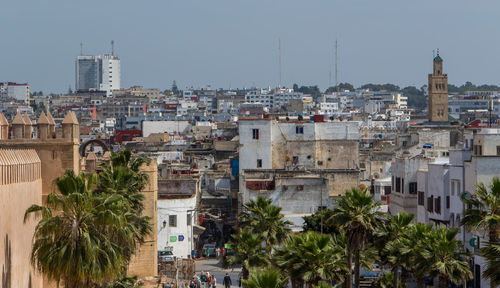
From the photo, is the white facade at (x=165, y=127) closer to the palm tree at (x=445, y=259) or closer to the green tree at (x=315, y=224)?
the green tree at (x=315, y=224)

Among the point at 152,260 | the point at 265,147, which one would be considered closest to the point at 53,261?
the point at 152,260

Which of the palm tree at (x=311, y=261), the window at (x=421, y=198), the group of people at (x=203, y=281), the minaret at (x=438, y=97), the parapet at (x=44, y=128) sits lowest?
the group of people at (x=203, y=281)

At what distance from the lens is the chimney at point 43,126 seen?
38.8 m

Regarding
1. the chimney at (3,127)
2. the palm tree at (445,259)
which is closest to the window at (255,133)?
the chimney at (3,127)

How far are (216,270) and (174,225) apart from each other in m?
4.77

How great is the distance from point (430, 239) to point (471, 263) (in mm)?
11619

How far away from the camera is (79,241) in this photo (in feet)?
98.2

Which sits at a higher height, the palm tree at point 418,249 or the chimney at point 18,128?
the chimney at point 18,128

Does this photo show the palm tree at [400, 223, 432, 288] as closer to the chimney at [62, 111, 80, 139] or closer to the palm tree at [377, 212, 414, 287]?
the palm tree at [377, 212, 414, 287]

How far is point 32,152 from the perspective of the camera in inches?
1491

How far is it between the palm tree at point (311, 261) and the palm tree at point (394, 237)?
7.95 ft

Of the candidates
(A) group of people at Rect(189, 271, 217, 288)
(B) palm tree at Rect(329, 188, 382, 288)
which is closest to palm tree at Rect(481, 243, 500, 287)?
(B) palm tree at Rect(329, 188, 382, 288)

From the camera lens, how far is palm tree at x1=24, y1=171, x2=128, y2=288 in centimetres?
2973

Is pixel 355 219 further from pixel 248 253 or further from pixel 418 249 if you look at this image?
pixel 248 253
